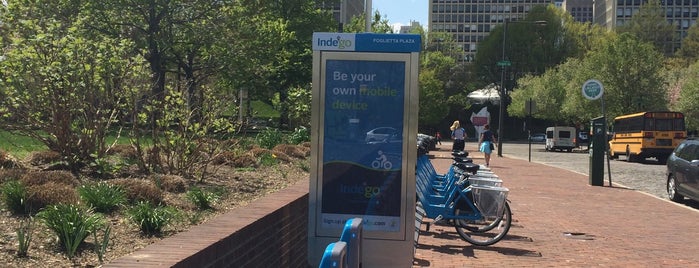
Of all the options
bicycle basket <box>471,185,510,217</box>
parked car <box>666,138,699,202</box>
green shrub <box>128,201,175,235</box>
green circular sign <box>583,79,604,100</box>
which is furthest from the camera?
green circular sign <box>583,79,604,100</box>

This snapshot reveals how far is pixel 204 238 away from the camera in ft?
16.0

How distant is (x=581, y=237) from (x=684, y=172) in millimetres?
6376

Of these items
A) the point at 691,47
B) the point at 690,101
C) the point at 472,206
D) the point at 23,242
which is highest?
the point at 691,47

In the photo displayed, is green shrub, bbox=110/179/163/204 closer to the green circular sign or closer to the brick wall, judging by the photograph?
the brick wall

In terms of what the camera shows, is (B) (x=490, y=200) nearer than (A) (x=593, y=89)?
Yes

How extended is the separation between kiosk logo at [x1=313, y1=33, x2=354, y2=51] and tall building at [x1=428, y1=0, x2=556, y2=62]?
17158 cm

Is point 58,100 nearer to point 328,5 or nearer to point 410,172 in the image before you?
point 410,172

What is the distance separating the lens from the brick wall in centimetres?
434

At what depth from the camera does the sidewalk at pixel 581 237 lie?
8.20m

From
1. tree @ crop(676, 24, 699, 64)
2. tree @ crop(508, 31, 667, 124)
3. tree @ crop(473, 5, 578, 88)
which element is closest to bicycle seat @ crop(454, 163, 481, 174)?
tree @ crop(508, 31, 667, 124)

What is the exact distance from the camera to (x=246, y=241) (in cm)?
542

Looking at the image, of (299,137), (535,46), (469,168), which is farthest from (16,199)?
(535,46)

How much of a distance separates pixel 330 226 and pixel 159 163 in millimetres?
3618

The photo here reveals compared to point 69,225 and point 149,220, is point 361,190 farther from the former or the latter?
point 69,225
